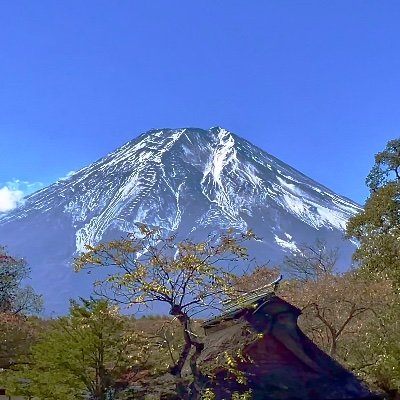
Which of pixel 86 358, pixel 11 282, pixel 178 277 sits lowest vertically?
pixel 178 277

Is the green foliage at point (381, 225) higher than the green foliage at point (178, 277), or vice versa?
the green foliage at point (381, 225)

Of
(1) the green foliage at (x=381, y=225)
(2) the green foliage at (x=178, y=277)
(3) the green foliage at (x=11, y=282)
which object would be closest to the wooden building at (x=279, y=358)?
(2) the green foliage at (x=178, y=277)

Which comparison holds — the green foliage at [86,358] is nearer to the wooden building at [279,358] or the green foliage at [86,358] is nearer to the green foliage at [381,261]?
the wooden building at [279,358]

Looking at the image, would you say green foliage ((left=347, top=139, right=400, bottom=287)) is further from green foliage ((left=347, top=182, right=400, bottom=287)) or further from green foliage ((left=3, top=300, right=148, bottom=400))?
green foliage ((left=3, top=300, right=148, bottom=400))

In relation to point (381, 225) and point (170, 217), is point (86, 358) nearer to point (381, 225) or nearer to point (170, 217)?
point (381, 225)

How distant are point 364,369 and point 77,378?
8.94 meters

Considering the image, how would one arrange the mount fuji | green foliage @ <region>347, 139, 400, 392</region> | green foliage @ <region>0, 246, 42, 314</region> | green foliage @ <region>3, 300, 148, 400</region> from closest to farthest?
green foliage @ <region>3, 300, 148, 400</region> → green foliage @ <region>347, 139, 400, 392</region> → green foliage @ <region>0, 246, 42, 314</region> → the mount fuji

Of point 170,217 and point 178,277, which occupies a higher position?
point 170,217

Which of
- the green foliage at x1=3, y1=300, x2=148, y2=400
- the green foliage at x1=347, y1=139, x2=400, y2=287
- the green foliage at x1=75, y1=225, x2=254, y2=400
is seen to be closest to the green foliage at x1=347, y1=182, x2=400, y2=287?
the green foliage at x1=347, y1=139, x2=400, y2=287

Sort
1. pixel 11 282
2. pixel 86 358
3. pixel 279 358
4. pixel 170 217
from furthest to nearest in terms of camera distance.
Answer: pixel 170 217 → pixel 11 282 → pixel 279 358 → pixel 86 358

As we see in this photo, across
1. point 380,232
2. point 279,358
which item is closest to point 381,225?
point 380,232

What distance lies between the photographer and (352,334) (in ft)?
67.1

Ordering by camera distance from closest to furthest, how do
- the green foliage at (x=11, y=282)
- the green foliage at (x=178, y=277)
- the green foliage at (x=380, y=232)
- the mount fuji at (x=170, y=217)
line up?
the green foliage at (x=178, y=277) → the green foliage at (x=380, y=232) → the green foliage at (x=11, y=282) → the mount fuji at (x=170, y=217)

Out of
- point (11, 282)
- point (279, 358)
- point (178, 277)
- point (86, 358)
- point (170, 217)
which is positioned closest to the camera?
point (178, 277)
